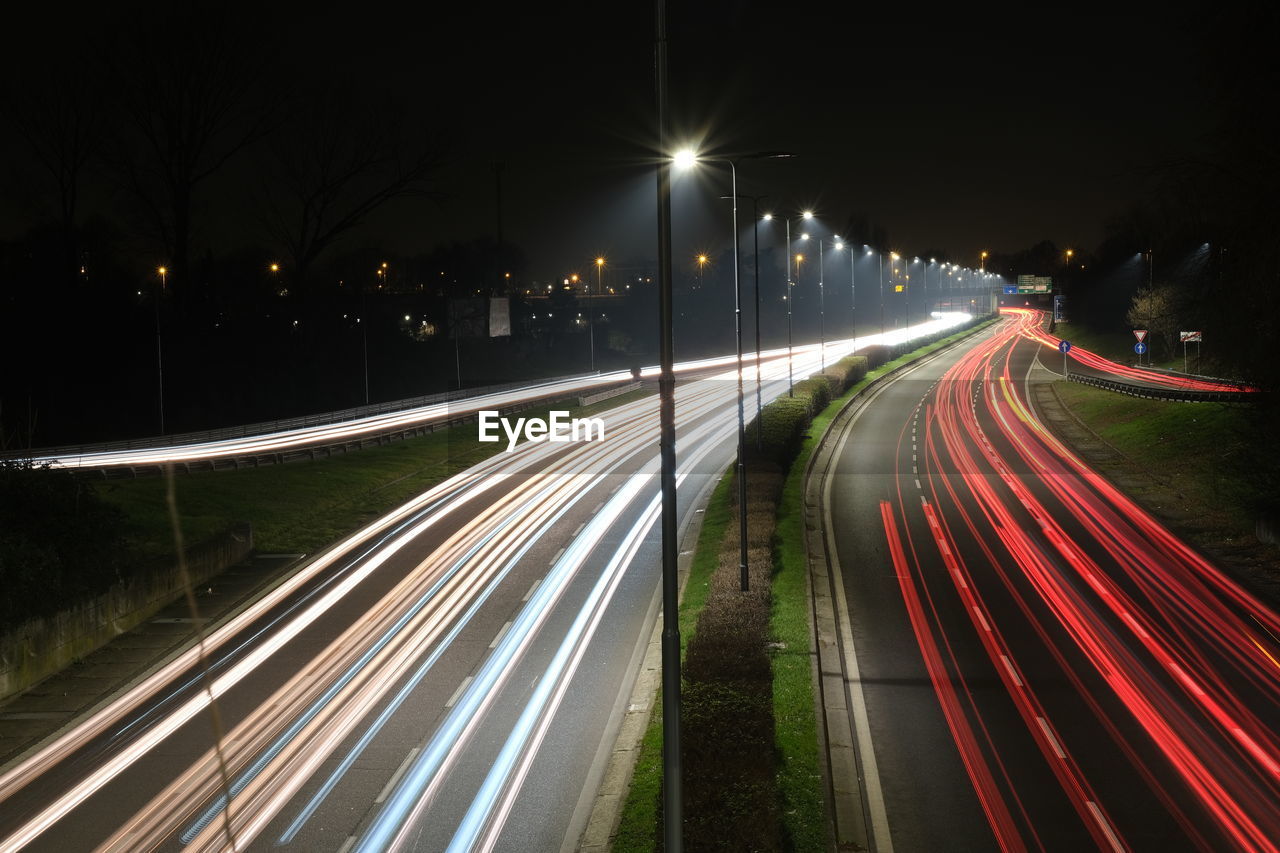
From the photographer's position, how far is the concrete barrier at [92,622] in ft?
55.0

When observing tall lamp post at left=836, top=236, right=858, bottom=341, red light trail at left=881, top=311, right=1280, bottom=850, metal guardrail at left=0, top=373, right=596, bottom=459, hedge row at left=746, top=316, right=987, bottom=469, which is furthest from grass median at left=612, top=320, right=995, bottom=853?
tall lamp post at left=836, top=236, right=858, bottom=341

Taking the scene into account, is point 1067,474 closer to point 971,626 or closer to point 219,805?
point 971,626

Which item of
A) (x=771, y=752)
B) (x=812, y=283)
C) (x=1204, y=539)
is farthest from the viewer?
(x=812, y=283)

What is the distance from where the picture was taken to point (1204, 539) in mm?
26156

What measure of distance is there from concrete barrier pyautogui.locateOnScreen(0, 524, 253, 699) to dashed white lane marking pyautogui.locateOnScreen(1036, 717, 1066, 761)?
1567 centimetres

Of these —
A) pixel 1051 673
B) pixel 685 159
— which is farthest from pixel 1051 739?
pixel 685 159

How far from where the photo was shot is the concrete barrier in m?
16.8

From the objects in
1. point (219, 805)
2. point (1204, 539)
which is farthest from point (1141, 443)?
point (219, 805)

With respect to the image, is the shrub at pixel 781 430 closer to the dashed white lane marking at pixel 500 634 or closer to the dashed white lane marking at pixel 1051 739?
the dashed white lane marking at pixel 500 634

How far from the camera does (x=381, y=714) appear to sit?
15555 millimetres

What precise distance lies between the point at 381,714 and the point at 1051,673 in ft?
34.7

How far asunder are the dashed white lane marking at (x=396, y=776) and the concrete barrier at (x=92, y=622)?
285 inches

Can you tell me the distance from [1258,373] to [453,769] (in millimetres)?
20967

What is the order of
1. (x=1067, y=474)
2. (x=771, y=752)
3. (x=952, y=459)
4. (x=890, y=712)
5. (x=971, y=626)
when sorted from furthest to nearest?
(x=952, y=459) < (x=1067, y=474) < (x=971, y=626) < (x=890, y=712) < (x=771, y=752)
